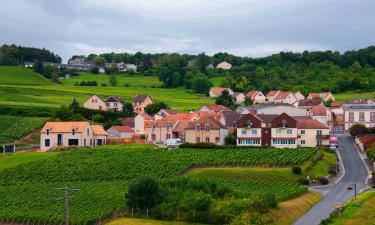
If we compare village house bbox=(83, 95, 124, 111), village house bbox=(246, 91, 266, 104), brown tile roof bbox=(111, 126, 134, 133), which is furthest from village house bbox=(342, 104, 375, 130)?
village house bbox=(83, 95, 124, 111)

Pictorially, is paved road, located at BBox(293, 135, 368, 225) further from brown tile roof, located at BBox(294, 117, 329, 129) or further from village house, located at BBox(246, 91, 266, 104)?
village house, located at BBox(246, 91, 266, 104)

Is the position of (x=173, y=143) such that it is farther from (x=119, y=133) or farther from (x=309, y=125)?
(x=309, y=125)

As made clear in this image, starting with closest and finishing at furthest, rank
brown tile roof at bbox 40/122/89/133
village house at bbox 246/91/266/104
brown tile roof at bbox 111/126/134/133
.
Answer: brown tile roof at bbox 40/122/89/133 → brown tile roof at bbox 111/126/134/133 → village house at bbox 246/91/266/104

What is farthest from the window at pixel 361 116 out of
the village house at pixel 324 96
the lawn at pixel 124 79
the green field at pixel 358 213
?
the lawn at pixel 124 79

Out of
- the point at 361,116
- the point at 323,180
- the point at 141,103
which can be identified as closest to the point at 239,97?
the point at 141,103

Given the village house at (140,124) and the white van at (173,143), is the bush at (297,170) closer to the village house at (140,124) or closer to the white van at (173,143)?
the white van at (173,143)
